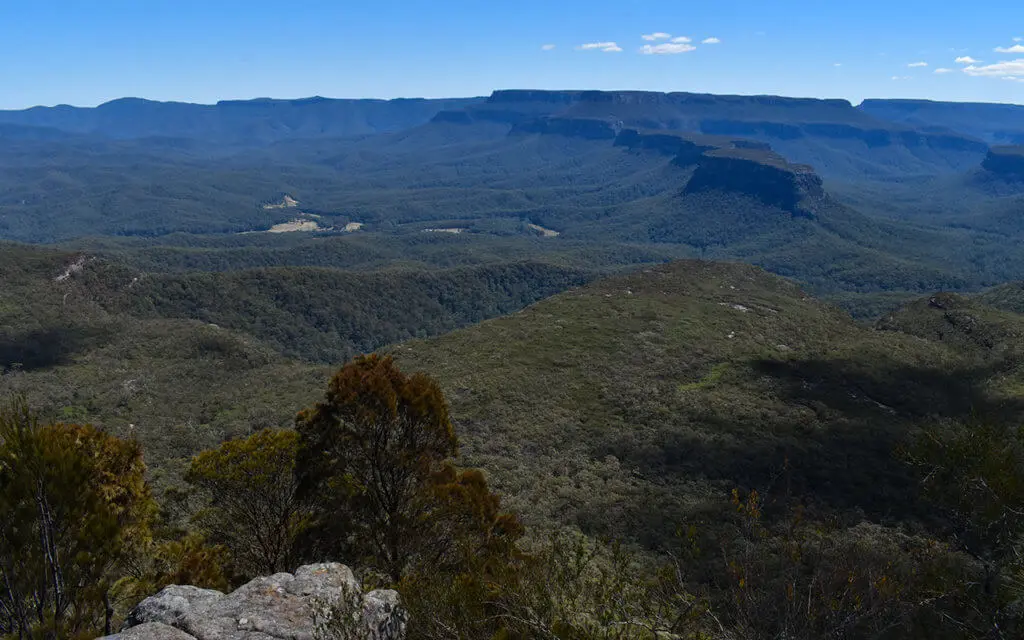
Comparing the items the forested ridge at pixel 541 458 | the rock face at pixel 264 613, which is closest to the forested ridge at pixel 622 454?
the forested ridge at pixel 541 458

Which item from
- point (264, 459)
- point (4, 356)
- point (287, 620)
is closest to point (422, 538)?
point (264, 459)

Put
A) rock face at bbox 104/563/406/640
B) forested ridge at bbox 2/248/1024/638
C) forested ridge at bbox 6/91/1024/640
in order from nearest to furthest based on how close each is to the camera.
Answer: rock face at bbox 104/563/406/640 → forested ridge at bbox 2/248/1024/638 → forested ridge at bbox 6/91/1024/640

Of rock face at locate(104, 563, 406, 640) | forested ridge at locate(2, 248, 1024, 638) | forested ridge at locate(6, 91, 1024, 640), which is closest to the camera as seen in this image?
rock face at locate(104, 563, 406, 640)

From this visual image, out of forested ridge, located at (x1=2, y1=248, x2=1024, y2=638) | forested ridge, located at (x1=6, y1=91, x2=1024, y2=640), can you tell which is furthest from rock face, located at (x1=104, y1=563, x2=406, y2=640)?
forested ridge, located at (x1=2, y1=248, x2=1024, y2=638)

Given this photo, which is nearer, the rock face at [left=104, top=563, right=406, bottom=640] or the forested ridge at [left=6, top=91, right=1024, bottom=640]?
the rock face at [left=104, top=563, right=406, bottom=640]

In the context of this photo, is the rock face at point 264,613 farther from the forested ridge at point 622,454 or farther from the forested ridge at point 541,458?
the forested ridge at point 622,454

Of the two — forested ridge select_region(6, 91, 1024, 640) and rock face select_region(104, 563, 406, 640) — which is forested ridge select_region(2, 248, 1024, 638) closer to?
forested ridge select_region(6, 91, 1024, 640)

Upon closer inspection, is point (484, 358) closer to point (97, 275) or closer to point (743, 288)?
point (743, 288)

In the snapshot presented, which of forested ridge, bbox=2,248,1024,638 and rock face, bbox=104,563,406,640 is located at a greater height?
rock face, bbox=104,563,406,640
